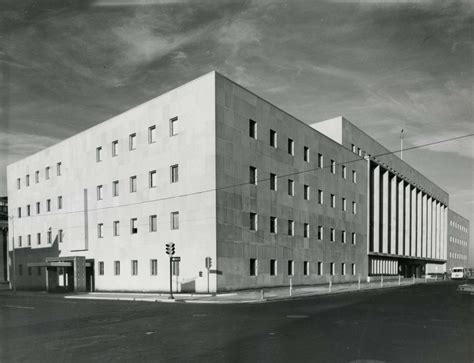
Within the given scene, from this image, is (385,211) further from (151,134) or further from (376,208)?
(151,134)

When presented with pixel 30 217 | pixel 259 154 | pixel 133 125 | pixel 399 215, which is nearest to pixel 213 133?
pixel 259 154

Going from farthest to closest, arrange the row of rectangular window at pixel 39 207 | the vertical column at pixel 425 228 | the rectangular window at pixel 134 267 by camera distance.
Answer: the vertical column at pixel 425 228 < the row of rectangular window at pixel 39 207 < the rectangular window at pixel 134 267

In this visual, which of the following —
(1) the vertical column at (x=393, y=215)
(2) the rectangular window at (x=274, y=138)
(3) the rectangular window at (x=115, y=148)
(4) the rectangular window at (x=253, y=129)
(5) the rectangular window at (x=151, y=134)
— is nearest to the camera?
(4) the rectangular window at (x=253, y=129)

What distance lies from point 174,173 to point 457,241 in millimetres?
104049

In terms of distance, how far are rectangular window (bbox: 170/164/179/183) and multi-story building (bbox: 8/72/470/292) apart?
0.39 feet

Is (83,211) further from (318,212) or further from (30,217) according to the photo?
(318,212)

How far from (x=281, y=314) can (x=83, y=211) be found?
32.8 m

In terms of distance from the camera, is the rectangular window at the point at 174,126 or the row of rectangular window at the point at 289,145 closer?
the rectangular window at the point at 174,126

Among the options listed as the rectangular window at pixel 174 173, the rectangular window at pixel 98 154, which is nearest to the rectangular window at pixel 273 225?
the rectangular window at pixel 174 173

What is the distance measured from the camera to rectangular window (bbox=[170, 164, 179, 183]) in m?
36.2

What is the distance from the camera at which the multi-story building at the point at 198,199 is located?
34125 millimetres

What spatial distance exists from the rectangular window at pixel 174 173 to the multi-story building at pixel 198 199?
4.6 inches

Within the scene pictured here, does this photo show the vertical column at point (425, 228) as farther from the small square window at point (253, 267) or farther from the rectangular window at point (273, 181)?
the small square window at point (253, 267)

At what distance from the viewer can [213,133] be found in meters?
33.5
